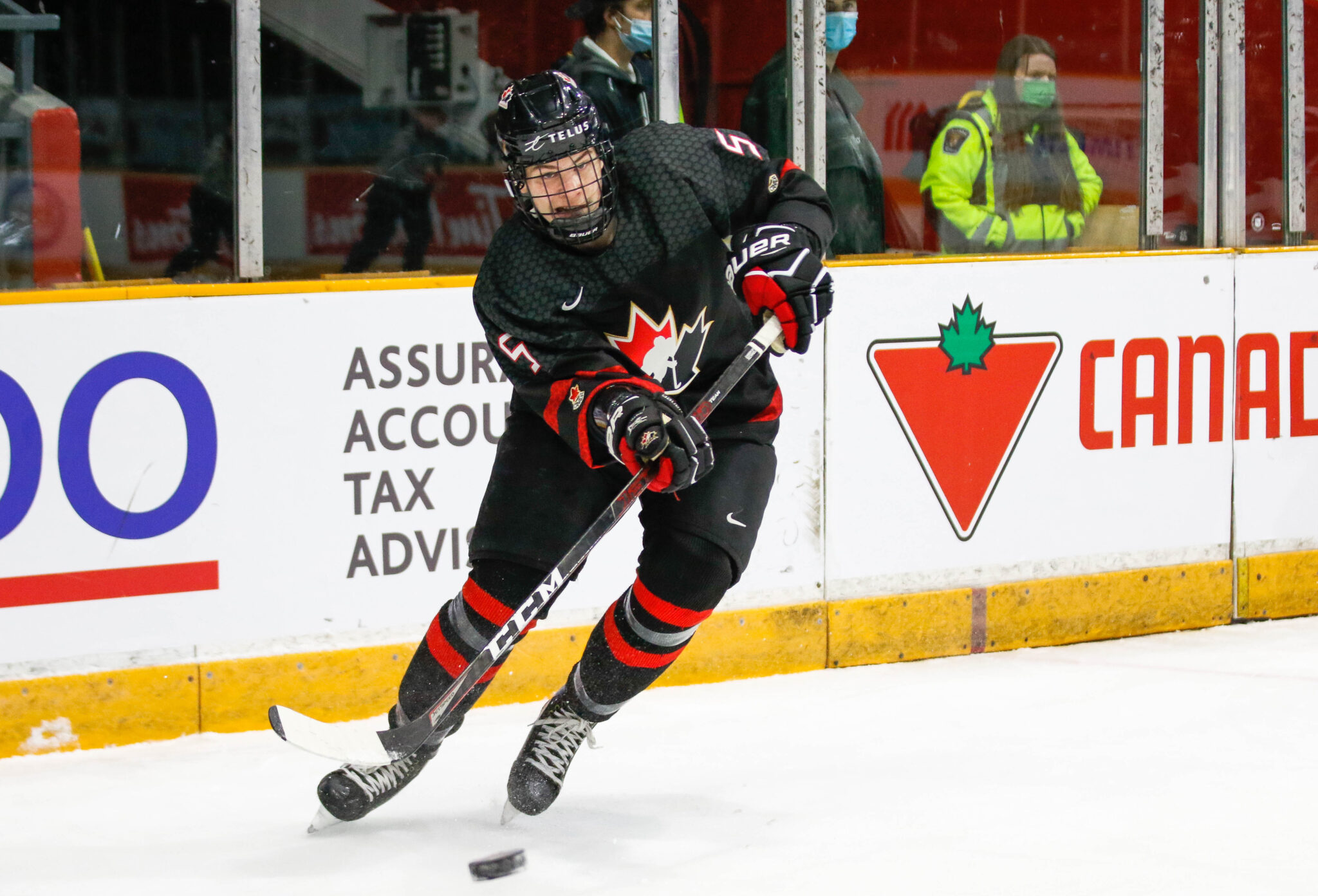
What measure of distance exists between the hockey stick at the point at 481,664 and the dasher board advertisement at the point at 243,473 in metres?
0.61

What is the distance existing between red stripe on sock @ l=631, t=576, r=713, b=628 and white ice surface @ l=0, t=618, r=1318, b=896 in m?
0.37

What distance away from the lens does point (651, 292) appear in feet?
8.27

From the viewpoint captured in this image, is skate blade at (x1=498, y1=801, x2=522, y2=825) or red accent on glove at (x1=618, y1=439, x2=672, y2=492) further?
skate blade at (x1=498, y1=801, x2=522, y2=825)

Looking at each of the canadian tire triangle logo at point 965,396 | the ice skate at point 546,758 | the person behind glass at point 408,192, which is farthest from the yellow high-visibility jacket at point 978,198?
the ice skate at point 546,758

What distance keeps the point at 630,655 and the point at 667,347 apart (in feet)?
1.67

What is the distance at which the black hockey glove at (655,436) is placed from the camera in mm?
2311

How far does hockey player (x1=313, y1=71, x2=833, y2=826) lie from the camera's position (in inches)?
96.3

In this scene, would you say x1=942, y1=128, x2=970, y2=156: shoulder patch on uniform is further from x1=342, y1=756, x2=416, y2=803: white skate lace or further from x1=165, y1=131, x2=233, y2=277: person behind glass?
x1=342, y1=756, x2=416, y2=803: white skate lace

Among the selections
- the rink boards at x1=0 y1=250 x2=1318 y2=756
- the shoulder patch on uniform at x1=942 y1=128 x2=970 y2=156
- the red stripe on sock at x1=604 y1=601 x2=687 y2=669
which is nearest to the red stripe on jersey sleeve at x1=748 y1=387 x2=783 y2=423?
the red stripe on sock at x1=604 y1=601 x2=687 y2=669

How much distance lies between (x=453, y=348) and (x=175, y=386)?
1.94 ft

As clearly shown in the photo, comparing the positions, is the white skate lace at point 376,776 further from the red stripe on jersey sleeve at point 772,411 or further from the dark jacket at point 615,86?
the dark jacket at point 615,86

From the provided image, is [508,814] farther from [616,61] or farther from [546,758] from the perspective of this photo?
[616,61]

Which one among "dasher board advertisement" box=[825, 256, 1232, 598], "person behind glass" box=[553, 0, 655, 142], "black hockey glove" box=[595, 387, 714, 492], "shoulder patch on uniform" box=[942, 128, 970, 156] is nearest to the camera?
"black hockey glove" box=[595, 387, 714, 492]

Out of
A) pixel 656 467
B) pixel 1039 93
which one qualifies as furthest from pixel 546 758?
pixel 1039 93
